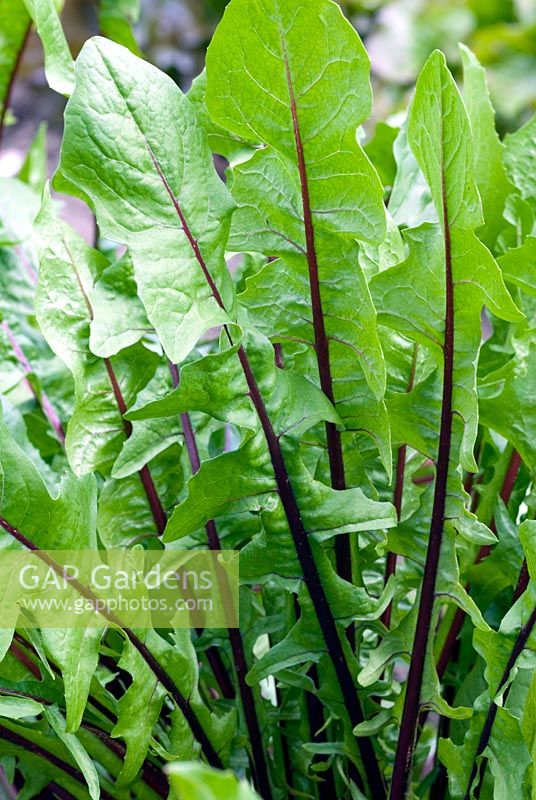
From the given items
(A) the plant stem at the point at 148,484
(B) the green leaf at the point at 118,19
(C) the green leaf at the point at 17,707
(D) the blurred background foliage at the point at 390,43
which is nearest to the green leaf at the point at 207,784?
(C) the green leaf at the point at 17,707

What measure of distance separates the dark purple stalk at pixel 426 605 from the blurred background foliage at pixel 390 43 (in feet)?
6.79

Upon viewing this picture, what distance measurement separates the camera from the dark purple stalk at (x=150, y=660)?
1.11 feet

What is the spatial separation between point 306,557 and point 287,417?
6 cm

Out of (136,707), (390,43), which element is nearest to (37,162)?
(136,707)

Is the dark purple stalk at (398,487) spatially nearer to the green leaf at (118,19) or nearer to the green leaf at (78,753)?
the green leaf at (78,753)

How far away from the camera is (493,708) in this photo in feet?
1.23

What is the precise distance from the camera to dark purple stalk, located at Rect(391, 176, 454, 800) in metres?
0.37

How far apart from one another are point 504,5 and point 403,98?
1.48 feet

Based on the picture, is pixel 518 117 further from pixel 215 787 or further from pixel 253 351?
pixel 215 787

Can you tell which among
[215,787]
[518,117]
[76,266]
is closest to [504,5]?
[518,117]

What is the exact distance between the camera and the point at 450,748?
14.9 inches

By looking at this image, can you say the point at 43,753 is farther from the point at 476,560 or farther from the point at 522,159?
the point at 522,159

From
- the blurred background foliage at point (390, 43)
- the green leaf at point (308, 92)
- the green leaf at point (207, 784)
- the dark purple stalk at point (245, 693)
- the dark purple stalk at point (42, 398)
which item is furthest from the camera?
the blurred background foliage at point (390, 43)

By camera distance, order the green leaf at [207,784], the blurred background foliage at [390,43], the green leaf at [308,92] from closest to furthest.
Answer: the green leaf at [207,784] < the green leaf at [308,92] < the blurred background foliage at [390,43]
